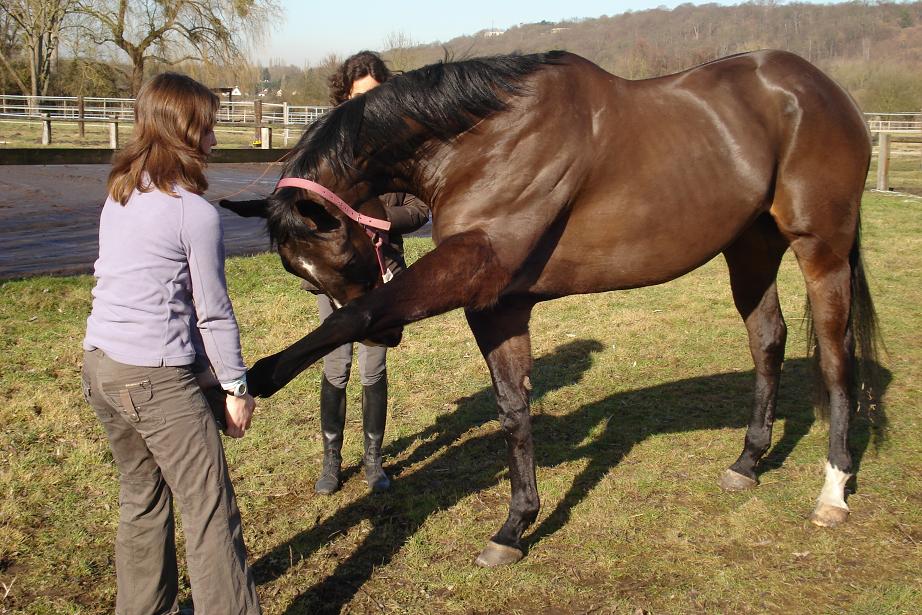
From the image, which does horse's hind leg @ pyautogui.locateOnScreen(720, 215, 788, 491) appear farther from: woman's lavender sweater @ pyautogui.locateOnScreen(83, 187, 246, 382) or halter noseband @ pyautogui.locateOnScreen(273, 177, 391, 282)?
woman's lavender sweater @ pyautogui.locateOnScreen(83, 187, 246, 382)

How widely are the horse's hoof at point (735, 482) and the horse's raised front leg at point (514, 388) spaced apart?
1227 mm

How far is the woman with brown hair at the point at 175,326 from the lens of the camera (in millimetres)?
2410

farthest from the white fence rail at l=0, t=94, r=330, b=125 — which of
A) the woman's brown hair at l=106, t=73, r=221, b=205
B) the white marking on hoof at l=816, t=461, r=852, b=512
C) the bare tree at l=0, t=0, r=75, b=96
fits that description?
the woman's brown hair at l=106, t=73, r=221, b=205

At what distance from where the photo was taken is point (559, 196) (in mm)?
3336

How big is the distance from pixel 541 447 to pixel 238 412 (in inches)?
102

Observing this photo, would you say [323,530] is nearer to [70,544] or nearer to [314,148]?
[70,544]

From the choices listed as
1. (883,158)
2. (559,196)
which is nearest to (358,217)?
(559,196)

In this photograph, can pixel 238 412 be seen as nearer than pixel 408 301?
Yes

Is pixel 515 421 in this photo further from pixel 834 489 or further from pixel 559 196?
pixel 834 489

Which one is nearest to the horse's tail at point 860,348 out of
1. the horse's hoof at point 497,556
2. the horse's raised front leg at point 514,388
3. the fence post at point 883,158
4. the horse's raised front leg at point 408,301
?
the horse's raised front leg at point 514,388

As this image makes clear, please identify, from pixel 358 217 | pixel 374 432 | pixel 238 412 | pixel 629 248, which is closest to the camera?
pixel 238 412

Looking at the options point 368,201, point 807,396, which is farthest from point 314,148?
point 807,396

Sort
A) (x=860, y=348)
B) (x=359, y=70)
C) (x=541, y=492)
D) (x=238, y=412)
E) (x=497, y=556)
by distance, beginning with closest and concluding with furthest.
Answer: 1. (x=238, y=412)
2. (x=497, y=556)
3. (x=359, y=70)
4. (x=541, y=492)
5. (x=860, y=348)

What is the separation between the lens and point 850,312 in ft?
14.3
